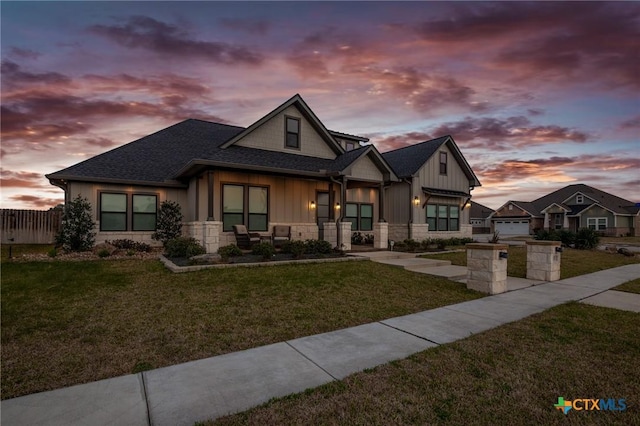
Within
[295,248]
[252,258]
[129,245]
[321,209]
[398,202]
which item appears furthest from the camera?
[398,202]

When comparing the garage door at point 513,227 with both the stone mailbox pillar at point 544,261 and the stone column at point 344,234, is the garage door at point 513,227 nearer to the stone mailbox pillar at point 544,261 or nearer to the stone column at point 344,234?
the stone column at point 344,234

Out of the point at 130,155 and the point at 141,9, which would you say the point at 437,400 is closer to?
the point at 141,9

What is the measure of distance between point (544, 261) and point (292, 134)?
1206cm

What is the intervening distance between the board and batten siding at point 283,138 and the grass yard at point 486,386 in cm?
1300

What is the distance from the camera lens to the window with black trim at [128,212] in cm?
1401

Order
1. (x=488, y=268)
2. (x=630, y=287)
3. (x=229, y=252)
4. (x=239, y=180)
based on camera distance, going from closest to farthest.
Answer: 1. (x=488, y=268)
2. (x=630, y=287)
3. (x=229, y=252)
4. (x=239, y=180)

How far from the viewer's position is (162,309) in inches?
227

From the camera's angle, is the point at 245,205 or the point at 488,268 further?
the point at 245,205

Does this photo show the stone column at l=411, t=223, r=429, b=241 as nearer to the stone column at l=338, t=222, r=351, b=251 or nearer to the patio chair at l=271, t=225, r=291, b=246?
the stone column at l=338, t=222, r=351, b=251

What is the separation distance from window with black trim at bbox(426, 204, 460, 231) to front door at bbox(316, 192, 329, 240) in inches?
311

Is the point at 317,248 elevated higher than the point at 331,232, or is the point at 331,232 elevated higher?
the point at 331,232

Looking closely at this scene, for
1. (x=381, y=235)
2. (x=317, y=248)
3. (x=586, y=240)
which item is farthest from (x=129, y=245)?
(x=586, y=240)

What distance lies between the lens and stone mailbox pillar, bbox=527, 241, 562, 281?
8914mm

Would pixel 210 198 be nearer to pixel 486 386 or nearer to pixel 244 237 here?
pixel 244 237
